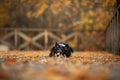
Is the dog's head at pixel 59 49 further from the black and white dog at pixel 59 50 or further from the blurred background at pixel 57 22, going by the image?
the blurred background at pixel 57 22

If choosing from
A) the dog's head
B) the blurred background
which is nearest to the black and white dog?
the dog's head

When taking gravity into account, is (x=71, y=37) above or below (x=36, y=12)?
below

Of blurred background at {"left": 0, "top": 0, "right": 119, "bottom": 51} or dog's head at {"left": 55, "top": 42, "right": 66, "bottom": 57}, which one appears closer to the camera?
dog's head at {"left": 55, "top": 42, "right": 66, "bottom": 57}

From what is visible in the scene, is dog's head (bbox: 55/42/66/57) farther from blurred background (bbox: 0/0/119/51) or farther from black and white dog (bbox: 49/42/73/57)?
blurred background (bbox: 0/0/119/51)

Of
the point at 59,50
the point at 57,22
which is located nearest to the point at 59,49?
the point at 59,50

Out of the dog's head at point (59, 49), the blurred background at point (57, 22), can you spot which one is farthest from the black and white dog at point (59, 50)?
the blurred background at point (57, 22)

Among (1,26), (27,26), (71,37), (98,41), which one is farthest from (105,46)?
(1,26)

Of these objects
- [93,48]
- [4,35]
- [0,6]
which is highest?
[0,6]

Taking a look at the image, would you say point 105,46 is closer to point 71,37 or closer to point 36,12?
point 71,37
